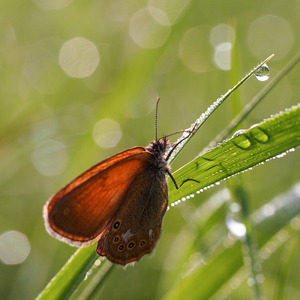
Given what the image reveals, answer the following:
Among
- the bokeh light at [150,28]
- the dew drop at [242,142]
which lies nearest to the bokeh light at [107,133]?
the bokeh light at [150,28]

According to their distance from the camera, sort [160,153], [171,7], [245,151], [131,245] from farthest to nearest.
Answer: [171,7] → [160,153] → [131,245] → [245,151]

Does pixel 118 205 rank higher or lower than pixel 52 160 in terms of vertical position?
higher

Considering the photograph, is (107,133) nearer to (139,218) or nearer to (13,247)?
(13,247)

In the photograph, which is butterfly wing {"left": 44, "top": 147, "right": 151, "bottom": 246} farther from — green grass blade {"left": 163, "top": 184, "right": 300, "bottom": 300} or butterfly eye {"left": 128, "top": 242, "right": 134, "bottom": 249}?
green grass blade {"left": 163, "top": 184, "right": 300, "bottom": 300}

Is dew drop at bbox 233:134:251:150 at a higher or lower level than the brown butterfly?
higher

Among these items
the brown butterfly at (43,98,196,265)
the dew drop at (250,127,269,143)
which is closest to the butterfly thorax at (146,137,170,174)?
the brown butterfly at (43,98,196,265)

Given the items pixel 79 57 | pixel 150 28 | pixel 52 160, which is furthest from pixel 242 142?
pixel 79 57

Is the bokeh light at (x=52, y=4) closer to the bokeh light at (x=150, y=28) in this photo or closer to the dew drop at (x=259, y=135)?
the bokeh light at (x=150, y=28)
